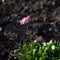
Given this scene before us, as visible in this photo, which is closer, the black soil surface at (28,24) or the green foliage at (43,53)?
the green foliage at (43,53)

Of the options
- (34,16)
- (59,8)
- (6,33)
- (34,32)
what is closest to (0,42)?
(6,33)

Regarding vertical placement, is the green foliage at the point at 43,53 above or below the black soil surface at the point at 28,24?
below

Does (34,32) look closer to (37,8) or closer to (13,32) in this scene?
(13,32)

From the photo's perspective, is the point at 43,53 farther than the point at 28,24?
No

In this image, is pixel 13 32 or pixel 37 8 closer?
pixel 13 32

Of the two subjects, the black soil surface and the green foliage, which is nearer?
the green foliage

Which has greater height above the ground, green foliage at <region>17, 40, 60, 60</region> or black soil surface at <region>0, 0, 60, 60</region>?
black soil surface at <region>0, 0, 60, 60</region>

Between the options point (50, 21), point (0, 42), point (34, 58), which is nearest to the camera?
point (34, 58)

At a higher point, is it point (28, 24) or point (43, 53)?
point (28, 24)
